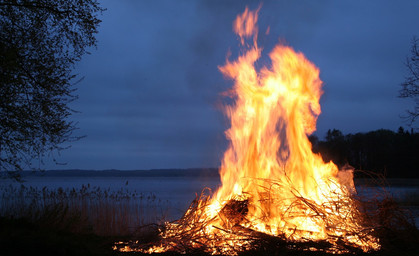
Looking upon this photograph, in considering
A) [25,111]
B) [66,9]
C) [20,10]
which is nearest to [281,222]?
[25,111]

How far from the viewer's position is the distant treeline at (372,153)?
36906mm

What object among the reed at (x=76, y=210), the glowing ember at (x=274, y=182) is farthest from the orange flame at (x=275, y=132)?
the reed at (x=76, y=210)

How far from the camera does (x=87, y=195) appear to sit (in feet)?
42.0

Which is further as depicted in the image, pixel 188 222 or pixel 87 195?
pixel 87 195

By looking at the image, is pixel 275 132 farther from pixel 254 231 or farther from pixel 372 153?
pixel 372 153

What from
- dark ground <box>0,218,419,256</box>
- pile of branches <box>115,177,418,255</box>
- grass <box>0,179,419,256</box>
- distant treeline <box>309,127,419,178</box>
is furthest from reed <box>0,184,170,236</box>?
distant treeline <box>309,127,419,178</box>

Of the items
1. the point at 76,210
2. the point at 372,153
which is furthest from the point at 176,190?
the point at 76,210

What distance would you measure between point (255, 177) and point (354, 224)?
2272mm

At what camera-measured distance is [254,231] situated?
285 inches

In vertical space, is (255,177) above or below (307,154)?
below

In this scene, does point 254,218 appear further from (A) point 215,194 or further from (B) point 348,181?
(B) point 348,181

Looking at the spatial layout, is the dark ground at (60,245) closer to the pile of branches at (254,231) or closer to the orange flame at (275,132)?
the pile of branches at (254,231)

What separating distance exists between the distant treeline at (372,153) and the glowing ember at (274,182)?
25.6m

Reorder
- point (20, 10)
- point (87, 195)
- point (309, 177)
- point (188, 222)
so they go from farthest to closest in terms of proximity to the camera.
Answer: point (87, 195) < point (20, 10) < point (309, 177) < point (188, 222)
